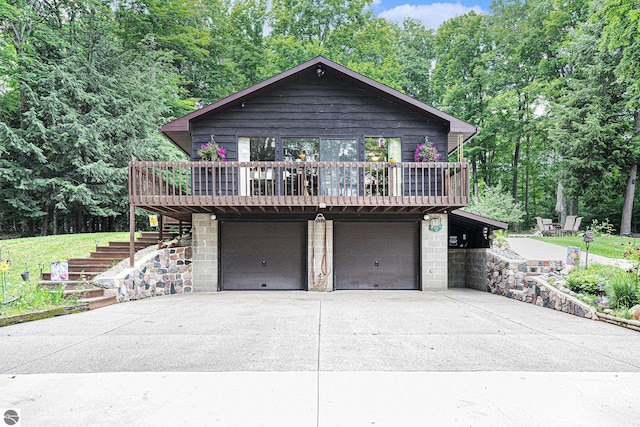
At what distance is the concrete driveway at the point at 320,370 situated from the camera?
329 centimetres

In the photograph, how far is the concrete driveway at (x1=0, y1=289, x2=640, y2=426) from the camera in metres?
3.29

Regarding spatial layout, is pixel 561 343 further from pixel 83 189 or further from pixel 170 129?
pixel 83 189

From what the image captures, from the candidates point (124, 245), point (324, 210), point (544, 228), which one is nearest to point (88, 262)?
point (124, 245)

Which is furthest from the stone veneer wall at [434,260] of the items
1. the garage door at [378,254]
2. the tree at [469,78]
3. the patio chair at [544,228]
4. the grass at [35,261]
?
the tree at [469,78]

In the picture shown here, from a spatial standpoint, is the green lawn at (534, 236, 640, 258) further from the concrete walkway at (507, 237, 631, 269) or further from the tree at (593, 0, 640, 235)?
the tree at (593, 0, 640, 235)

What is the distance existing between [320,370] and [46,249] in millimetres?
12896

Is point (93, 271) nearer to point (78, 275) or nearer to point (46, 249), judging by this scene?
point (78, 275)

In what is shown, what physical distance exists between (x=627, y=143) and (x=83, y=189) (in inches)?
1090

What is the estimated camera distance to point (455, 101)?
91.9 feet

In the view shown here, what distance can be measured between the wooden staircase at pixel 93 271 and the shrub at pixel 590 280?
33.5ft

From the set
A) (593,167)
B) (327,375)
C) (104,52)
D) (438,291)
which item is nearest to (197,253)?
(438,291)

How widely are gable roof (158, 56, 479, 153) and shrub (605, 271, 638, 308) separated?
5577mm

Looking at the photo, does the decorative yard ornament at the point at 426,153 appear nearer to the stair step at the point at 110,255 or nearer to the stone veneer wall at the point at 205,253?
the stone veneer wall at the point at 205,253

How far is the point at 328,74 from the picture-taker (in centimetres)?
1170
